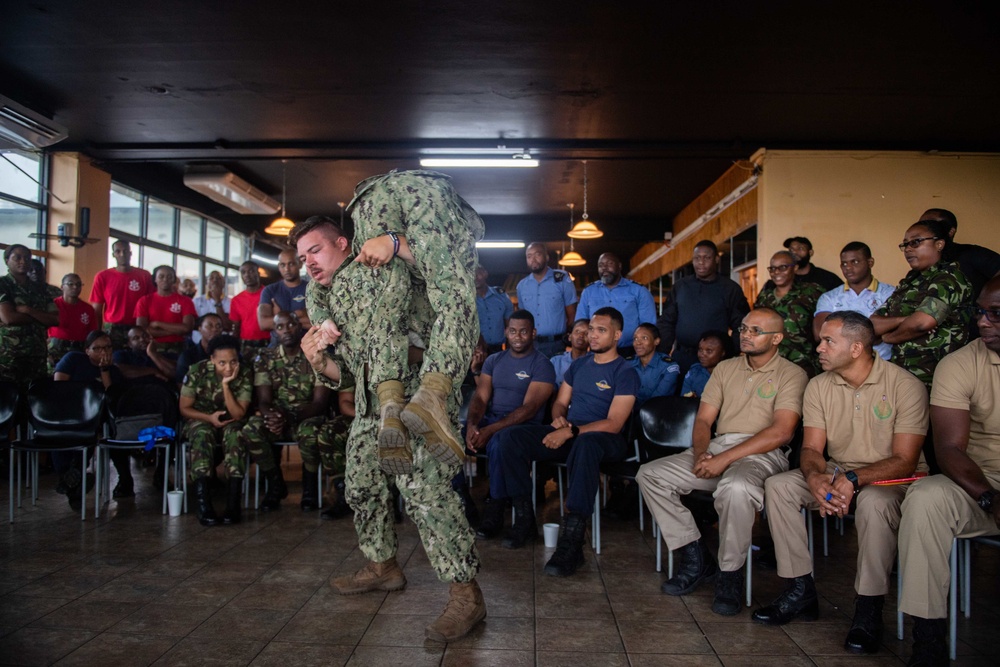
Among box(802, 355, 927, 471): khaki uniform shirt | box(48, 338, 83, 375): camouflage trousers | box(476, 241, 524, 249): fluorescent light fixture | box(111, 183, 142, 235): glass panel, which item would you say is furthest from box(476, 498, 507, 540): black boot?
box(476, 241, 524, 249): fluorescent light fixture

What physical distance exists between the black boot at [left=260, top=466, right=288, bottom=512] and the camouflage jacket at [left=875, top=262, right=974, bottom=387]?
12.3ft

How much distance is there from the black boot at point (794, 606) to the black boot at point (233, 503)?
3.09 meters

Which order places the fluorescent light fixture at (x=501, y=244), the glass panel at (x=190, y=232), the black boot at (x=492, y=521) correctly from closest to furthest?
1. the black boot at (x=492, y=521)
2. the glass panel at (x=190, y=232)
3. the fluorescent light fixture at (x=501, y=244)

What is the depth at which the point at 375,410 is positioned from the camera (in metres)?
2.83

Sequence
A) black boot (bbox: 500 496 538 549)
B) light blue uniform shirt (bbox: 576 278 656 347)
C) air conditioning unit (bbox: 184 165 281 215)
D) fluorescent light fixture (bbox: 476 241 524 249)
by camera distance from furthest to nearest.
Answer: fluorescent light fixture (bbox: 476 241 524 249) < air conditioning unit (bbox: 184 165 281 215) < light blue uniform shirt (bbox: 576 278 656 347) < black boot (bbox: 500 496 538 549)

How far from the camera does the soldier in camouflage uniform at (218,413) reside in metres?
4.62

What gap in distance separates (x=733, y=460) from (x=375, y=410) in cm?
168

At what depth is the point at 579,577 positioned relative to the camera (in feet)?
11.5

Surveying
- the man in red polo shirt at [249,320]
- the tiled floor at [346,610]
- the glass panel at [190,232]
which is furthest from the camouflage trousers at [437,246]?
the glass panel at [190,232]

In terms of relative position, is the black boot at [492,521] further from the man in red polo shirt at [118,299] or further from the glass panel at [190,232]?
the glass panel at [190,232]

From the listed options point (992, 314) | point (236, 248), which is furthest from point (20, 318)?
point (236, 248)

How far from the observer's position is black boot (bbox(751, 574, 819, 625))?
292 cm

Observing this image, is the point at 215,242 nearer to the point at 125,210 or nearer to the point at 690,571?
the point at 125,210

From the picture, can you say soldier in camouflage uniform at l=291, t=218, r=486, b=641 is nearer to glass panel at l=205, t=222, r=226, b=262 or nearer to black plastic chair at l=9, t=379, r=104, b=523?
black plastic chair at l=9, t=379, r=104, b=523
